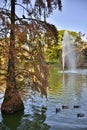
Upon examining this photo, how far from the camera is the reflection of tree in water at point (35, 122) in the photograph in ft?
56.7

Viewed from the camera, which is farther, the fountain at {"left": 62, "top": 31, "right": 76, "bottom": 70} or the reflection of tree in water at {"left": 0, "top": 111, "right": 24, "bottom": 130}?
the fountain at {"left": 62, "top": 31, "right": 76, "bottom": 70}

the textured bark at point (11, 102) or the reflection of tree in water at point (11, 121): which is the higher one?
the textured bark at point (11, 102)

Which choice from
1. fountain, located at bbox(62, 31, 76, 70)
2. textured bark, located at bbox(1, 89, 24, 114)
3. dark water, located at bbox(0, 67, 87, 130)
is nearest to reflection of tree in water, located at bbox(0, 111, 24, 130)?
dark water, located at bbox(0, 67, 87, 130)

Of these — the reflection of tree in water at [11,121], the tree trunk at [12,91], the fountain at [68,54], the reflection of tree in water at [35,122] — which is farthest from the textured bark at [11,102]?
the fountain at [68,54]

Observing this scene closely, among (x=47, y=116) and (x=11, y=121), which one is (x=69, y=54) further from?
(x=11, y=121)

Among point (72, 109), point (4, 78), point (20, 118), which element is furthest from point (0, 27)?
point (72, 109)

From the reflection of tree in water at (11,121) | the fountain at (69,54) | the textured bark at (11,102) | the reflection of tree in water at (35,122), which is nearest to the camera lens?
the reflection of tree in water at (35,122)

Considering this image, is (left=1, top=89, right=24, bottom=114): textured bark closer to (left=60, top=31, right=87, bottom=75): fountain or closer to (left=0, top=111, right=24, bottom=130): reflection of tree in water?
(left=0, top=111, right=24, bottom=130): reflection of tree in water

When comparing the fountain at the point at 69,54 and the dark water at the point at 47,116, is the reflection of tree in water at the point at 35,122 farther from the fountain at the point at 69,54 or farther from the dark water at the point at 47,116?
the fountain at the point at 69,54

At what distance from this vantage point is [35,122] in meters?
18.2

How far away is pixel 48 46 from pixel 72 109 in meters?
3.96

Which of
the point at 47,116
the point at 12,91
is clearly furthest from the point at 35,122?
the point at 12,91

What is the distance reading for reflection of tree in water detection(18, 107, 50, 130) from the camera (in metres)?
17.3

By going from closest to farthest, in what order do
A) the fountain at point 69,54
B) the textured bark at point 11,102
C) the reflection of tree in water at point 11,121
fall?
1. the reflection of tree in water at point 11,121
2. the textured bark at point 11,102
3. the fountain at point 69,54
